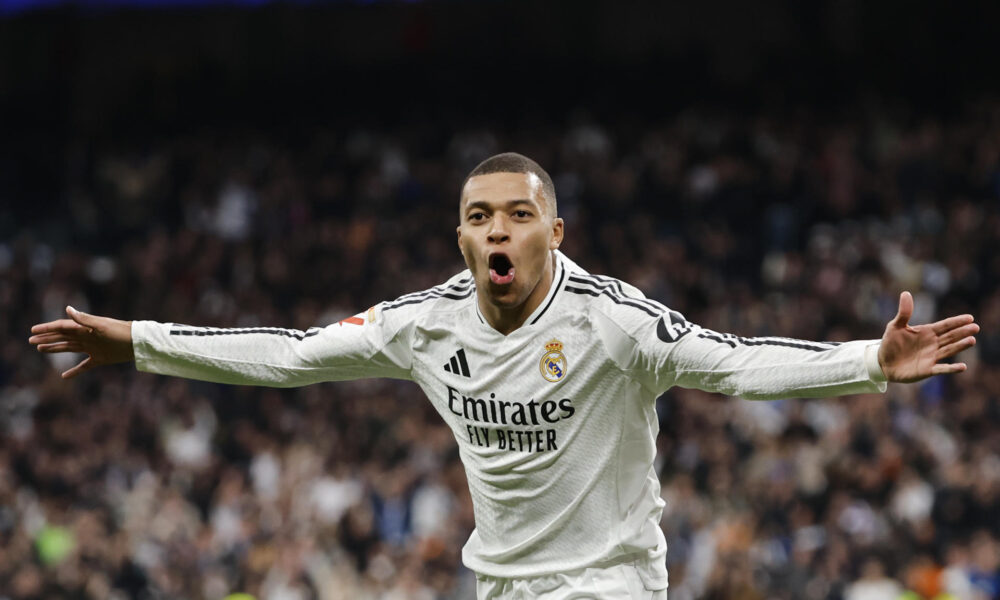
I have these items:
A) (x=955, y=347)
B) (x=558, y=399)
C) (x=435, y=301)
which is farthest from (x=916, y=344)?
(x=435, y=301)

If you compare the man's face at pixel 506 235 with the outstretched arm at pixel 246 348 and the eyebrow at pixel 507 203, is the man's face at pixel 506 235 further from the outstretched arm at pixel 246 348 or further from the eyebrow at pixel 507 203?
the outstretched arm at pixel 246 348

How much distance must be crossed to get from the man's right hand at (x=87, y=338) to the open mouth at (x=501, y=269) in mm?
1413

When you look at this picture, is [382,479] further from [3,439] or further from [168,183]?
[168,183]

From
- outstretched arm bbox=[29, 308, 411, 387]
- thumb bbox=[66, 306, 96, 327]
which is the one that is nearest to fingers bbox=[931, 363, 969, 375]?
outstretched arm bbox=[29, 308, 411, 387]

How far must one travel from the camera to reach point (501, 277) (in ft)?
15.0

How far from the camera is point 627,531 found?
4648 millimetres

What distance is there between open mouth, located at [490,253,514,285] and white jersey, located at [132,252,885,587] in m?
0.21

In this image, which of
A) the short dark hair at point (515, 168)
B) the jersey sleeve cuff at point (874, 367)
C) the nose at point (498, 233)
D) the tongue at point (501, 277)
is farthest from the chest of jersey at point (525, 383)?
the jersey sleeve cuff at point (874, 367)

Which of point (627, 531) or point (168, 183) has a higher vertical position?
point (168, 183)

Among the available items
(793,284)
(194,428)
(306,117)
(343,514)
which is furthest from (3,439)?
(793,284)

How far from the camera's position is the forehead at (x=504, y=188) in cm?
463

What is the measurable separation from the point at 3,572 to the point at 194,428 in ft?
10.5

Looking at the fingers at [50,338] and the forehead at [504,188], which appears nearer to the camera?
the forehead at [504,188]

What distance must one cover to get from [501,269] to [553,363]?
0.37 m
